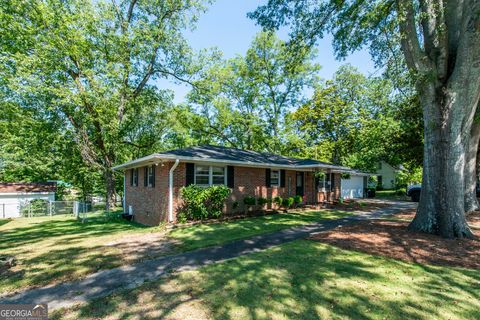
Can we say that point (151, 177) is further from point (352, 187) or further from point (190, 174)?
point (352, 187)

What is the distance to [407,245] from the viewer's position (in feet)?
22.7

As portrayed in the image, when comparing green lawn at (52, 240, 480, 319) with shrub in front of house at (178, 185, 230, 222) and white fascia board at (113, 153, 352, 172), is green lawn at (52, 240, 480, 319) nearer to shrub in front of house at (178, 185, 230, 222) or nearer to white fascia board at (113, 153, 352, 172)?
shrub in front of house at (178, 185, 230, 222)

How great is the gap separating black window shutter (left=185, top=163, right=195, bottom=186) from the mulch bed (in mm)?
5822

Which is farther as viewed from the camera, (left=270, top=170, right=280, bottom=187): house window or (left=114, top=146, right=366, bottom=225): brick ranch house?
(left=270, top=170, right=280, bottom=187): house window

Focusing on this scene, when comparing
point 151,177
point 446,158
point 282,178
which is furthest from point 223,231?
point 446,158

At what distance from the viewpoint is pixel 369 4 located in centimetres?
877

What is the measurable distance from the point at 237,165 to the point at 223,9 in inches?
335

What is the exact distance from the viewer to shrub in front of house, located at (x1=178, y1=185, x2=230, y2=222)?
10750mm

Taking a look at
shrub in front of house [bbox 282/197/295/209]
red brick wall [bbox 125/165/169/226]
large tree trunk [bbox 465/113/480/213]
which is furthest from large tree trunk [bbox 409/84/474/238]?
red brick wall [bbox 125/165/169/226]

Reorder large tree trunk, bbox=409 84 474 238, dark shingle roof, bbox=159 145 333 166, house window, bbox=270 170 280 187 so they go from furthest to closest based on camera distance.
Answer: house window, bbox=270 170 280 187
dark shingle roof, bbox=159 145 333 166
large tree trunk, bbox=409 84 474 238

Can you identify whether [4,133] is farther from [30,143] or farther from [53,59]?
[53,59]

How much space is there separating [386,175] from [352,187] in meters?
19.6

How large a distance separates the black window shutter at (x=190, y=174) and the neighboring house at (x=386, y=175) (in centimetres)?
3760

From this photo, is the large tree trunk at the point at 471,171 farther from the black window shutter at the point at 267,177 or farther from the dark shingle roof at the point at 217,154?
the black window shutter at the point at 267,177
